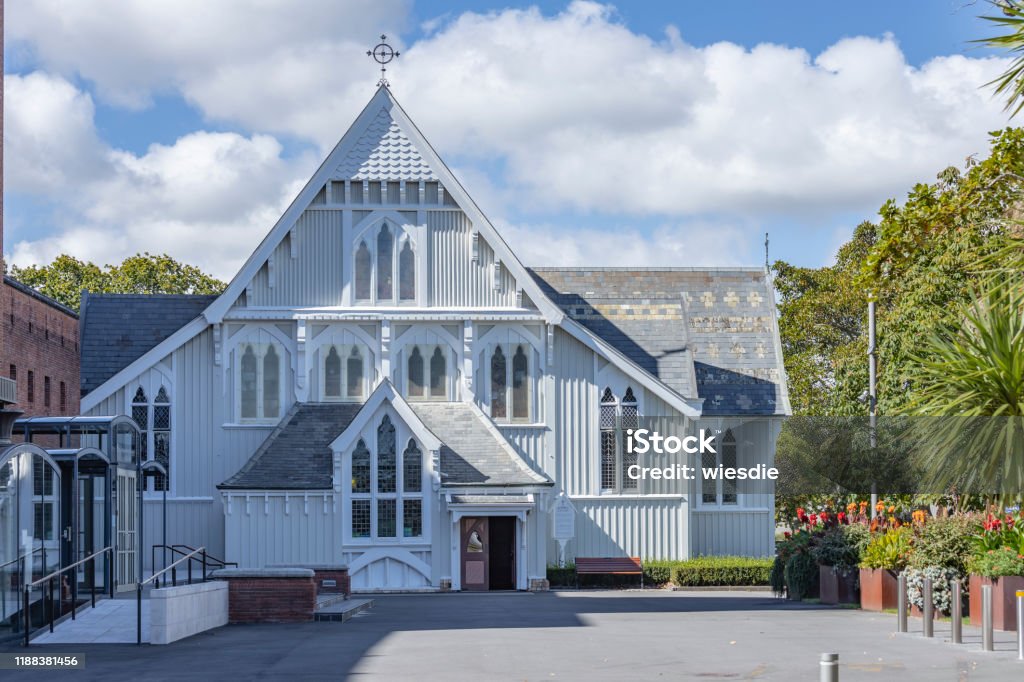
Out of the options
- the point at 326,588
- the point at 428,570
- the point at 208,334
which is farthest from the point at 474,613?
the point at 208,334

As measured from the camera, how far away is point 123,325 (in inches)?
1661

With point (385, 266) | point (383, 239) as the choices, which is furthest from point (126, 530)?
point (383, 239)

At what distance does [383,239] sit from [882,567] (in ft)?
61.1

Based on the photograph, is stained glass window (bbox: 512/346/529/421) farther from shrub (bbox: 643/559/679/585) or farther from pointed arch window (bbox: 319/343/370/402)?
shrub (bbox: 643/559/679/585)

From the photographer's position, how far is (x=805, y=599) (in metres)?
30.3

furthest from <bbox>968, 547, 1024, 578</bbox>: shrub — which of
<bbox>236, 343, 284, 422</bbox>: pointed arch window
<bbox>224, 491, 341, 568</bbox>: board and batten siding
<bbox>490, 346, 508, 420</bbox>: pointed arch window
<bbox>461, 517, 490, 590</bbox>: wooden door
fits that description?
<bbox>236, 343, 284, 422</bbox>: pointed arch window

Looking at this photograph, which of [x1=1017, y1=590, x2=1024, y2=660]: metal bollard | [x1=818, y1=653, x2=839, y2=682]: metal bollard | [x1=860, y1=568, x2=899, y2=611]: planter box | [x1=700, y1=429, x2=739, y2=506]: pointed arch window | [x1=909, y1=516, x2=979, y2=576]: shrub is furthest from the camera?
[x1=700, y1=429, x2=739, y2=506]: pointed arch window

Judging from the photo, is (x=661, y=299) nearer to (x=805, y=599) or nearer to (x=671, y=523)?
(x=671, y=523)

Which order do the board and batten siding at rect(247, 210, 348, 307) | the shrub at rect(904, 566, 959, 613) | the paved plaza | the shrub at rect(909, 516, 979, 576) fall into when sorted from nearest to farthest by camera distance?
the paved plaza, the shrub at rect(904, 566, 959, 613), the shrub at rect(909, 516, 979, 576), the board and batten siding at rect(247, 210, 348, 307)

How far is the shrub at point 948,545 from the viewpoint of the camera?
76.1 ft

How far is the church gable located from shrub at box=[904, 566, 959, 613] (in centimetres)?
1734

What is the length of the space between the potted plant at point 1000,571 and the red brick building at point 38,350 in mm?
18412

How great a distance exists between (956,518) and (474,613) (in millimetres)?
9518

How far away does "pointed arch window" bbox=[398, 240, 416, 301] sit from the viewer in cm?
4031
